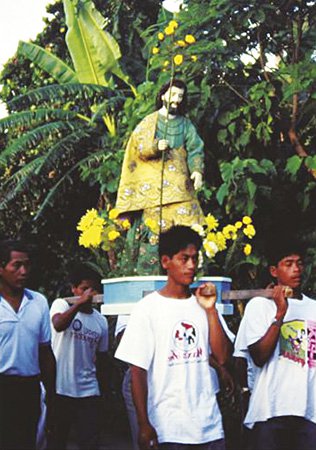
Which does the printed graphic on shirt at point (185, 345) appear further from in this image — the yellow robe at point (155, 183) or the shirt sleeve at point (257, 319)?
the yellow robe at point (155, 183)

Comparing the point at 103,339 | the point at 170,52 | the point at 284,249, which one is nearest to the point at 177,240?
the point at 284,249

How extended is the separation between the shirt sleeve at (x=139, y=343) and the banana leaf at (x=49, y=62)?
38.5 ft

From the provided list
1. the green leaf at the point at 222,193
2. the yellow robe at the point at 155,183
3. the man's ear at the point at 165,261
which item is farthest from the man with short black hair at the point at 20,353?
the green leaf at the point at 222,193

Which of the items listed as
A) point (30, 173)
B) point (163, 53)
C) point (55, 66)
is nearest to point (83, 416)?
point (163, 53)

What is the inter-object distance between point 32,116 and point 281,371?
10.4 metres

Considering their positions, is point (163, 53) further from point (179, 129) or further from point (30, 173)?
point (30, 173)

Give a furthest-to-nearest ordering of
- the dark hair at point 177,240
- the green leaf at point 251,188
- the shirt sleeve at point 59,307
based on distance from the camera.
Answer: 1. the green leaf at point 251,188
2. the shirt sleeve at point 59,307
3. the dark hair at point 177,240

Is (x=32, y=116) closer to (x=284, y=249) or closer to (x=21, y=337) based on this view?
(x=21, y=337)

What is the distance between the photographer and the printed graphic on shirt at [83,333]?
7.23m

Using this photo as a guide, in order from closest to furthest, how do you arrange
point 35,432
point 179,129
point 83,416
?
1. point 35,432
2. point 83,416
3. point 179,129

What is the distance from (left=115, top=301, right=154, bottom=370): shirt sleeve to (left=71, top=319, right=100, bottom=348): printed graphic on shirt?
2687mm

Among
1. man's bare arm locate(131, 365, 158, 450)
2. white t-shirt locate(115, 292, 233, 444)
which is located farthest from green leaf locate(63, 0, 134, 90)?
man's bare arm locate(131, 365, 158, 450)

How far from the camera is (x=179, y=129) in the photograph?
8422mm

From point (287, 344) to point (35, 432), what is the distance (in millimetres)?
1478
